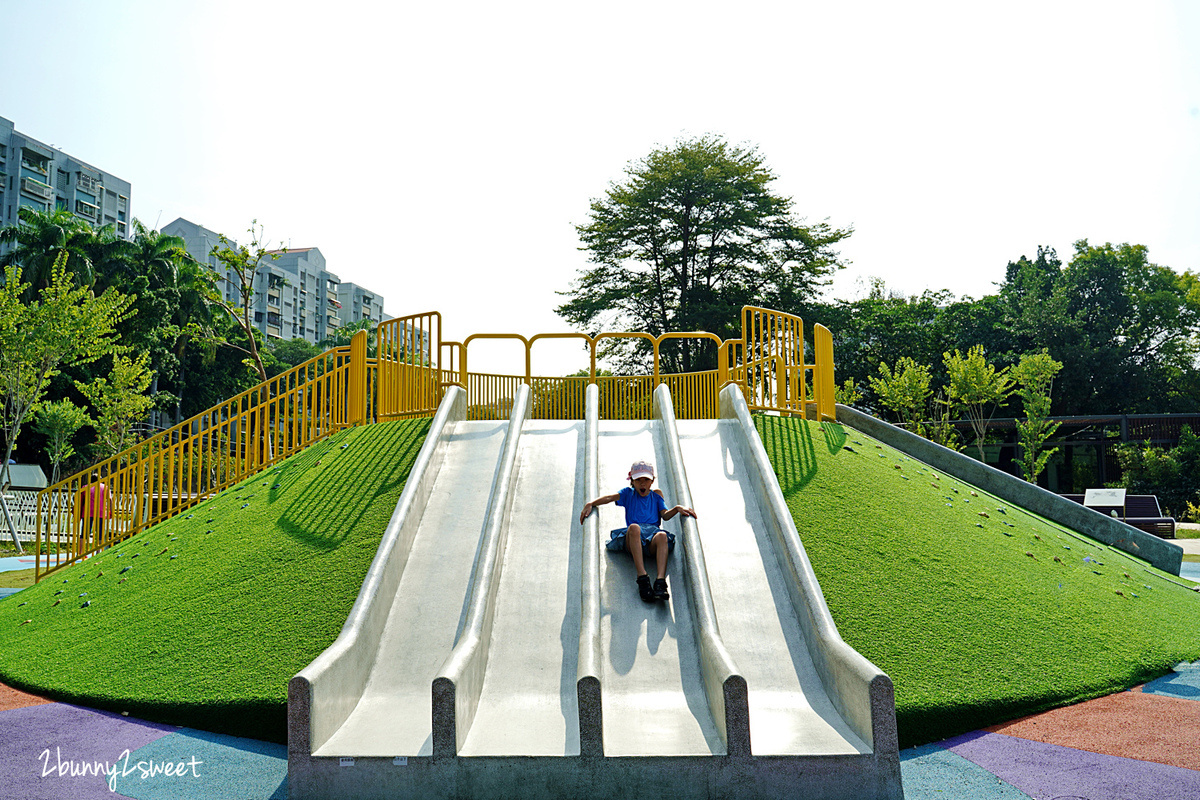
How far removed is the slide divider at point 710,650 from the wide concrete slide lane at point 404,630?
A: 2.02m

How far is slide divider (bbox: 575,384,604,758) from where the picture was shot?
15.9 ft

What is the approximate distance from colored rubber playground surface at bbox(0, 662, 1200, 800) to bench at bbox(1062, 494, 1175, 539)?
50.8 feet

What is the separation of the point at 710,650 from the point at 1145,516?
68.2 feet

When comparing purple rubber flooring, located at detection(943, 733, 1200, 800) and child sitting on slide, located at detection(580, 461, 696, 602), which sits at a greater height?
child sitting on slide, located at detection(580, 461, 696, 602)

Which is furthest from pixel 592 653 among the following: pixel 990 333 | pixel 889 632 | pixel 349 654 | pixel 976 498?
pixel 990 333

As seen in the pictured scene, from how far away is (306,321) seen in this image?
109m

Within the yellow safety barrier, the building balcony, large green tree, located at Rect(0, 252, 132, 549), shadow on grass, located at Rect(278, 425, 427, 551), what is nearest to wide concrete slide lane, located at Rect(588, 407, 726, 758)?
shadow on grass, located at Rect(278, 425, 427, 551)

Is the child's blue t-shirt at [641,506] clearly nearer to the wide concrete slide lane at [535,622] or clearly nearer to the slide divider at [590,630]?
the slide divider at [590,630]

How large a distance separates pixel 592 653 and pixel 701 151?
35.6m

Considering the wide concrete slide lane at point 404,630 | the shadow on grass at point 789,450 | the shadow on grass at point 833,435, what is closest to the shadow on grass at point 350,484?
the wide concrete slide lane at point 404,630

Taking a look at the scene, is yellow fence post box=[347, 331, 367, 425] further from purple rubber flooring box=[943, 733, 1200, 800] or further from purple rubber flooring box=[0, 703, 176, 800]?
purple rubber flooring box=[943, 733, 1200, 800]

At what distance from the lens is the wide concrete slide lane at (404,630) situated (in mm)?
5062

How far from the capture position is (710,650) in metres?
5.67

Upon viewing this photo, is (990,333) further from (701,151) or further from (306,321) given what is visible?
(306,321)
